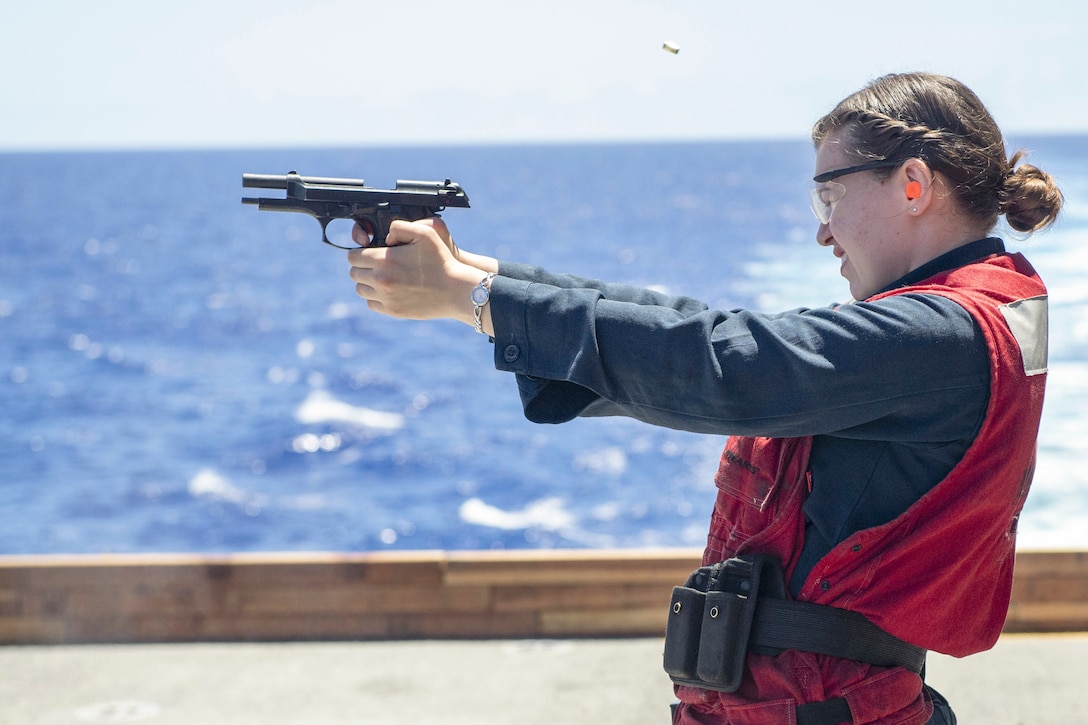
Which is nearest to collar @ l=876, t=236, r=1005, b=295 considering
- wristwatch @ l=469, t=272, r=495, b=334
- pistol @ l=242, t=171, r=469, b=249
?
wristwatch @ l=469, t=272, r=495, b=334

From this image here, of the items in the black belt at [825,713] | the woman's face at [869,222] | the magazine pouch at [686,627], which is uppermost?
the woman's face at [869,222]

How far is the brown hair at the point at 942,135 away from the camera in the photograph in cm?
138

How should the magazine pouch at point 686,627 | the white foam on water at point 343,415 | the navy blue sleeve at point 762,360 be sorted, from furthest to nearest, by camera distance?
the white foam on water at point 343,415
the magazine pouch at point 686,627
the navy blue sleeve at point 762,360

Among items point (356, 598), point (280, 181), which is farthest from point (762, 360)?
point (356, 598)

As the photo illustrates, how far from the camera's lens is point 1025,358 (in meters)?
1.31

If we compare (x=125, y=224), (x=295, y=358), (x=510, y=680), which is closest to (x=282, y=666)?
(x=510, y=680)

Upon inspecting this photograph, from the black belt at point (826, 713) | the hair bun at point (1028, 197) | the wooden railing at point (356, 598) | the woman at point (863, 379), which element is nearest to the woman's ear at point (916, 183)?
the woman at point (863, 379)

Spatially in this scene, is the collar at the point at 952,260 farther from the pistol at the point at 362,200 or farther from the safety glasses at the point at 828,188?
the pistol at the point at 362,200

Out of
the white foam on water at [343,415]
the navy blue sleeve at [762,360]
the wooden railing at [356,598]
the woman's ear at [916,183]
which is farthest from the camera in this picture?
the white foam on water at [343,415]

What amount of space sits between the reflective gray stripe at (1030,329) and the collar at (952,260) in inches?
3.6

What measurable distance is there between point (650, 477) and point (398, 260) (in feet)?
46.3

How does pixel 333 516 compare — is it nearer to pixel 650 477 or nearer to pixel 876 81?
pixel 650 477

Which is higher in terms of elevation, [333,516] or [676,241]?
[676,241]

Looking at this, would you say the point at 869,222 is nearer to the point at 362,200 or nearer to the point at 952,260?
the point at 952,260
